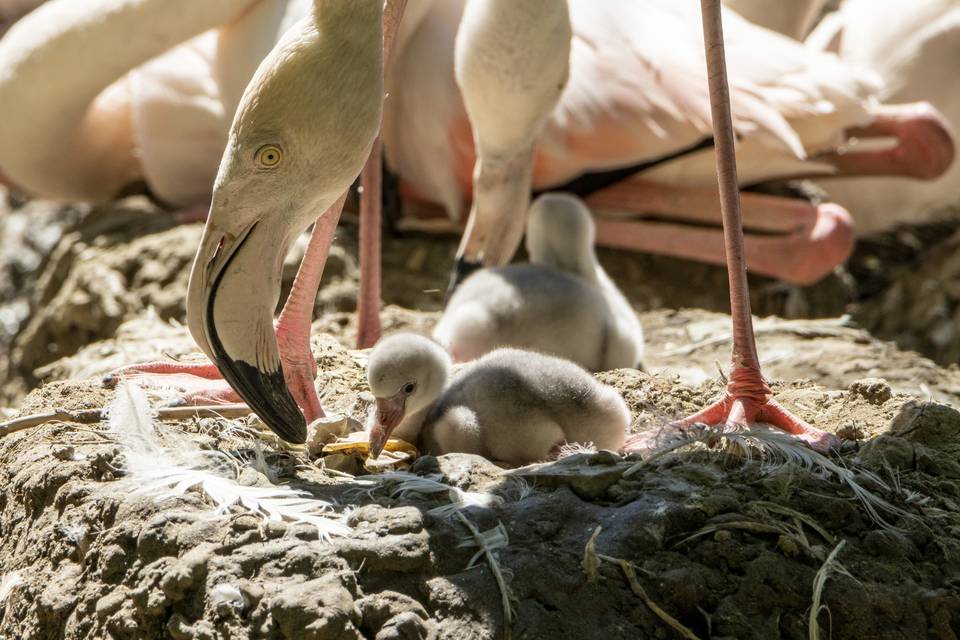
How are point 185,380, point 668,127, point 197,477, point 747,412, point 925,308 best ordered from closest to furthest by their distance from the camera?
point 197,477, point 747,412, point 185,380, point 668,127, point 925,308

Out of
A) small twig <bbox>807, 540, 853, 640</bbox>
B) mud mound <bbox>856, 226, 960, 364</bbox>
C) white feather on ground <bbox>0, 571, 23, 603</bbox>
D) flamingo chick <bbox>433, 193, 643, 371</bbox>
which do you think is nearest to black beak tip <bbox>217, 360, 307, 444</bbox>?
white feather on ground <bbox>0, 571, 23, 603</bbox>

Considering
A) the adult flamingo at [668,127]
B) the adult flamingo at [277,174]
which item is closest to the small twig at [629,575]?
the adult flamingo at [277,174]

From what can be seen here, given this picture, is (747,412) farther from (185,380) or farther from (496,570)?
(185,380)

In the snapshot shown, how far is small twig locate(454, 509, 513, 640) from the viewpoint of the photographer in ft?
6.11

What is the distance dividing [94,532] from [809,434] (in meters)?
1.30

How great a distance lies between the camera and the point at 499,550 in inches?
78.4

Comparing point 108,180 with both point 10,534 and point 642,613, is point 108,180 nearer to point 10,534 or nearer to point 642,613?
point 10,534

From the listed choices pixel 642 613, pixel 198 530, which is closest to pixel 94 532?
pixel 198 530

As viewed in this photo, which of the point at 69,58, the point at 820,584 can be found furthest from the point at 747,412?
the point at 69,58

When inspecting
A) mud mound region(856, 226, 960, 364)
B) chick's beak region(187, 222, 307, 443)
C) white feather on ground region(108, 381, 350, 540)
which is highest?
chick's beak region(187, 222, 307, 443)

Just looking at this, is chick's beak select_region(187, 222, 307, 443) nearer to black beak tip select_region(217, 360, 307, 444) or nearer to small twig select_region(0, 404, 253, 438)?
black beak tip select_region(217, 360, 307, 444)

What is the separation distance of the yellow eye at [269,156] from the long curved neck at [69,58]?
8.11 feet

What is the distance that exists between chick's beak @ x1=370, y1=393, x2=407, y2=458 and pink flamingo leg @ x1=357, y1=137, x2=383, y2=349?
0.88 metres

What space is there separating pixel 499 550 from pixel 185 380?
974 millimetres
